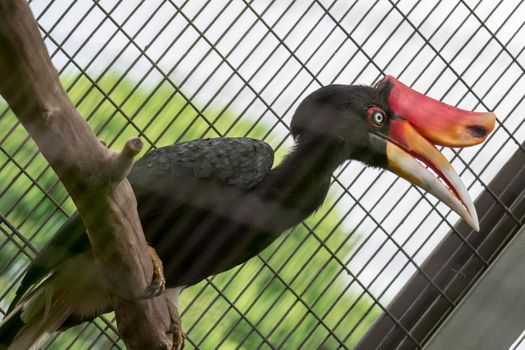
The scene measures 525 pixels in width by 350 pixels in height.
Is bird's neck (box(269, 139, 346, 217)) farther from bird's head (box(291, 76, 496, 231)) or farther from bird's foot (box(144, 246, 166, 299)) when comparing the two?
bird's foot (box(144, 246, 166, 299))

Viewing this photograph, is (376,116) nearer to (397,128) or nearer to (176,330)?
(397,128)

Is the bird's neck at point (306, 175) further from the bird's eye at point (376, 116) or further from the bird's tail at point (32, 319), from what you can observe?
the bird's tail at point (32, 319)

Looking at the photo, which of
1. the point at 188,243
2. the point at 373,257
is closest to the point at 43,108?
the point at 188,243

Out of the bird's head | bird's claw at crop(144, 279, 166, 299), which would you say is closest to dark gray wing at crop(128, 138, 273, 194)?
the bird's head

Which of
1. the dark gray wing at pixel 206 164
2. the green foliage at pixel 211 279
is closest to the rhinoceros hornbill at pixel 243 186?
the dark gray wing at pixel 206 164

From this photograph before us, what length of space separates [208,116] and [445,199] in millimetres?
504

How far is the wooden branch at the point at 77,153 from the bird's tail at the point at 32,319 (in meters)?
0.28

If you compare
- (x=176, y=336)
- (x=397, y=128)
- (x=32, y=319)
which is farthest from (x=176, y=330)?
(x=397, y=128)

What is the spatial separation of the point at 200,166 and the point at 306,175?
21 centimetres

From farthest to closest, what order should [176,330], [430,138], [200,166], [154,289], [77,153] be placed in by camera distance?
1. [430,138]
2. [200,166]
3. [176,330]
4. [154,289]
5. [77,153]

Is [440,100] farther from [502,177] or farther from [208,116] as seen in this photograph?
[208,116]

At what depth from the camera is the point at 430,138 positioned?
173 centimetres

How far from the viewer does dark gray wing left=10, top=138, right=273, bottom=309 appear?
1.54m

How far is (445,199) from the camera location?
167 centimetres
